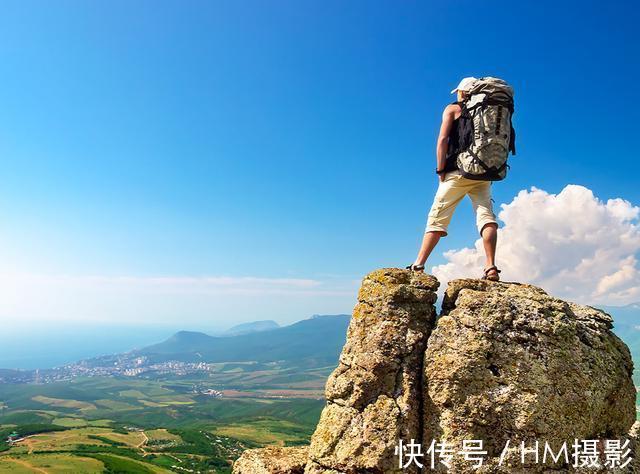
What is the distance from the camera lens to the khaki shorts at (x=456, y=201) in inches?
417

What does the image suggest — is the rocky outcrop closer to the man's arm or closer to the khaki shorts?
the khaki shorts

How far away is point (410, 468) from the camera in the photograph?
830 centimetres

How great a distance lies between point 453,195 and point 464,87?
104 inches

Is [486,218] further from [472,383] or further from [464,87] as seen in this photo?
[472,383]

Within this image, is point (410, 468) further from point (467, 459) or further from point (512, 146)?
point (512, 146)

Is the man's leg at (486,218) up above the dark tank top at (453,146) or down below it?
below

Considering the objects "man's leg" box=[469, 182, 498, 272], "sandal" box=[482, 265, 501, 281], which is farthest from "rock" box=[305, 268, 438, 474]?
"man's leg" box=[469, 182, 498, 272]

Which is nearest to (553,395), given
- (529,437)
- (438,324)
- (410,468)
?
(529,437)

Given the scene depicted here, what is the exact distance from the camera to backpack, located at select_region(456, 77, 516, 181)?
9930 millimetres

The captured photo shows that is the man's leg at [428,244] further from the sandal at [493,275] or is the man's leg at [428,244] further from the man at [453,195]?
the sandal at [493,275]

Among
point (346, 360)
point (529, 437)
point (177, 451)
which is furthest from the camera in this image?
point (177, 451)

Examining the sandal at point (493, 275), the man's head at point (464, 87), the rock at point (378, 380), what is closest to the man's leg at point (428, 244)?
the rock at point (378, 380)

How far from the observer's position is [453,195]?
1066cm

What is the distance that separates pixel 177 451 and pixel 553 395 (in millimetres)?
188508
